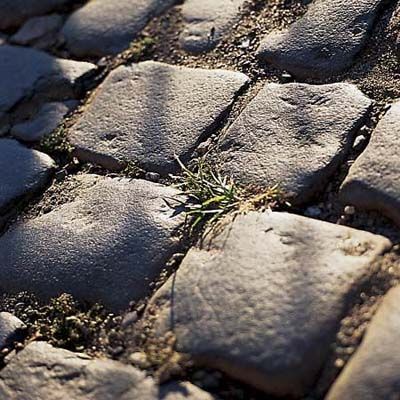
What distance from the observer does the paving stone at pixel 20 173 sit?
2121mm

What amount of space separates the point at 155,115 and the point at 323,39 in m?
0.53

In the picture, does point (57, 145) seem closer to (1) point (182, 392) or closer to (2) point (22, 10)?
(2) point (22, 10)

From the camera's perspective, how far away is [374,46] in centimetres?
211

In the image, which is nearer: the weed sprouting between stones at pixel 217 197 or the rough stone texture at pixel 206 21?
the weed sprouting between stones at pixel 217 197

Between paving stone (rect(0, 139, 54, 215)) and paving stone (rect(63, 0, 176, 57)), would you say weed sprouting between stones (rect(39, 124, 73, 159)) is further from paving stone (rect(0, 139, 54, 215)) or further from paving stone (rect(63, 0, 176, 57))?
paving stone (rect(63, 0, 176, 57))

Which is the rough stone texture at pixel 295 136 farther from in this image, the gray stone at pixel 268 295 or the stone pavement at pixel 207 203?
the gray stone at pixel 268 295

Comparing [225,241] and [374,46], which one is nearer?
[225,241]

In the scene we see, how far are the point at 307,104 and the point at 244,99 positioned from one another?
20 centimetres

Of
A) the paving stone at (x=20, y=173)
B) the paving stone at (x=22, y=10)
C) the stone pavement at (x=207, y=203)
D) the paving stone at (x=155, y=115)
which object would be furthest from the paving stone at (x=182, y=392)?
the paving stone at (x=22, y=10)

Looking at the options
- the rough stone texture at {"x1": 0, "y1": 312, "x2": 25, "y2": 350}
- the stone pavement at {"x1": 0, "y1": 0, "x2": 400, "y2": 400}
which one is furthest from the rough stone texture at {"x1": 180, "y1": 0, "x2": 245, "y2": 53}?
the rough stone texture at {"x1": 0, "y1": 312, "x2": 25, "y2": 350}

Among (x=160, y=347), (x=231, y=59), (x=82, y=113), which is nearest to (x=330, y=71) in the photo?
(x=231, y=59)

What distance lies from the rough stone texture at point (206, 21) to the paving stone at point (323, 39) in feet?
0.61

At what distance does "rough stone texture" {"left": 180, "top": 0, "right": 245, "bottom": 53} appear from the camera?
94.5 inches

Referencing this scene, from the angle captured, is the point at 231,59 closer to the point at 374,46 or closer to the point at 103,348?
the point at 374,46
